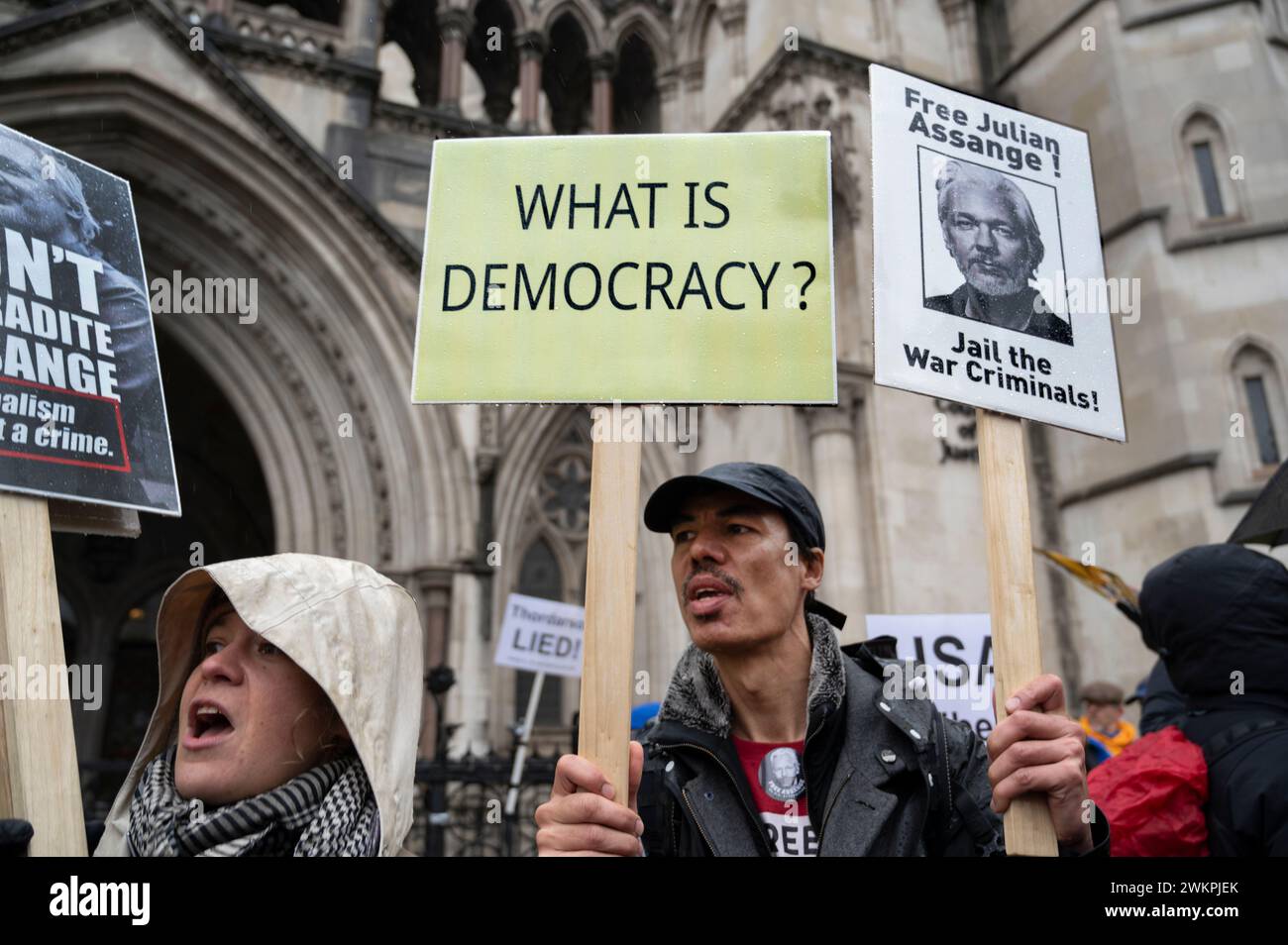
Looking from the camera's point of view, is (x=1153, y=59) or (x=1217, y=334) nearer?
(x=1217, y=334)

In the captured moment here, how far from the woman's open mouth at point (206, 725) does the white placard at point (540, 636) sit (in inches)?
237

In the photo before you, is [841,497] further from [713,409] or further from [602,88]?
[602,88]

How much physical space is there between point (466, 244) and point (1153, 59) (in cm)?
1071

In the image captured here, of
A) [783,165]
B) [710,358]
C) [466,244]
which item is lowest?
[710,358]

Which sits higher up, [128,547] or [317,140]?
[317,140]

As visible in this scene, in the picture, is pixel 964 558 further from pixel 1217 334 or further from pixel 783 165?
pixel 783 165

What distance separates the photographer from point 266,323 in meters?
10.6

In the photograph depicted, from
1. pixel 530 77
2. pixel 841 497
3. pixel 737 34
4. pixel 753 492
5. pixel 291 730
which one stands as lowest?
pixel 291 730

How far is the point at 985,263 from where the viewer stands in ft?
6.50

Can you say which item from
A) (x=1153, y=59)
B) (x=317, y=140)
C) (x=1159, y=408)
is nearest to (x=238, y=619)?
(x=1159, y=408)

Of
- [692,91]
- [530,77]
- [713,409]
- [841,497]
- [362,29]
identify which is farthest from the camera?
[692,91]

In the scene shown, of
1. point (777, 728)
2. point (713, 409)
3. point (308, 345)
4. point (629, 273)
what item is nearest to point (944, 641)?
point (777, 728)

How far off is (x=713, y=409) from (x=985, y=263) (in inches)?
374
